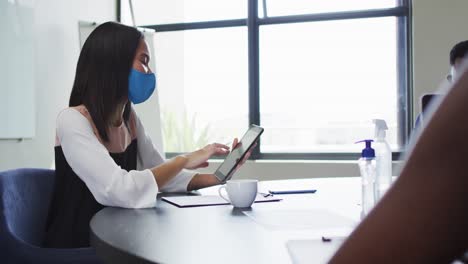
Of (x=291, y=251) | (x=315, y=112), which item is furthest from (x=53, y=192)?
(x=315, y=112)

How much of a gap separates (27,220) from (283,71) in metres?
3.07

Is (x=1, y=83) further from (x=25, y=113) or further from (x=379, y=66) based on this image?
(x=379, y=66)

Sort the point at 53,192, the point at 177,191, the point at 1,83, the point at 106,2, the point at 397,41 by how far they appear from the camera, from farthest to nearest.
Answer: the point at 106,2 < the point at 397,41 < the point at 1,83 < the point at 177,191 < the point at 53,192

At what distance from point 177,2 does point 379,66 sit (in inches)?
74.7

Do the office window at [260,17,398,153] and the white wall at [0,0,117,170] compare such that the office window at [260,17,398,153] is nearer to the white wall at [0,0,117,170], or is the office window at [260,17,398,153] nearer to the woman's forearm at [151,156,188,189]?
the white wall at [0,0,117,170]

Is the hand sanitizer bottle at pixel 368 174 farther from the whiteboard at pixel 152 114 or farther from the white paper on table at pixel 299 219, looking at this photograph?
the whiteboard at pixel 152 114

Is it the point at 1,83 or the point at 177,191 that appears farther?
the point at 1,83

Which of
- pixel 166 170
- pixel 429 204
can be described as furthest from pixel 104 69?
pixel 429 204

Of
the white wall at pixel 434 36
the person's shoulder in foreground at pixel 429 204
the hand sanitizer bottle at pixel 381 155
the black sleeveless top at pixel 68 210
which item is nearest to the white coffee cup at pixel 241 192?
the hand sanitizer bottle at pixel 381 155

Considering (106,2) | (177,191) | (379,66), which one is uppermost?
(106,2)

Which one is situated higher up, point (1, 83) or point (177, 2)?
point (177, 2)

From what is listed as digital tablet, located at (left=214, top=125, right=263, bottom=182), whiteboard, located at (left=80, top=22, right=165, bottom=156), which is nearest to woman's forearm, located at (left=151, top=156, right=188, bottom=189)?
digital tablet, located at (left=214, top=125, right=263, bottom=182)

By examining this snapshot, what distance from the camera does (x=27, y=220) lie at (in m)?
1.62

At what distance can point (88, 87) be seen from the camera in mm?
1718
